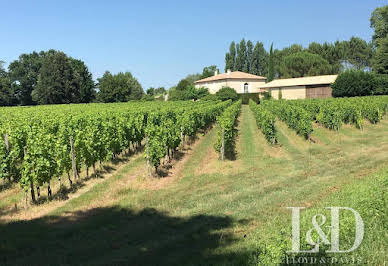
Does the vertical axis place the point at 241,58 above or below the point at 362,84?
above

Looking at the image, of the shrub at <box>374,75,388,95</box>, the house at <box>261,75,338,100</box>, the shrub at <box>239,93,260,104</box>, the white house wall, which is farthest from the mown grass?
the white house wall

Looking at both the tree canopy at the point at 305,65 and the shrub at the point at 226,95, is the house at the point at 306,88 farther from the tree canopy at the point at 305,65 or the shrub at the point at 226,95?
the tree canopy at the point at 305,65

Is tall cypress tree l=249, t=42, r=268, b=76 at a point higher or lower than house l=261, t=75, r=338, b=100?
higher

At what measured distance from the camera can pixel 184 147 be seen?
56.6ft

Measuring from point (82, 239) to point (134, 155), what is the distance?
30.1 feet

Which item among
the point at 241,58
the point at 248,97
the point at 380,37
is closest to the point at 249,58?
the point at 241,58

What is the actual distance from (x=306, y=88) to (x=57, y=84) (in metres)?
55.5

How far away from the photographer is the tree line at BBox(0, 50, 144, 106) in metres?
69.1

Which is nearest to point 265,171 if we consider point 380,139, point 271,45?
point 380,139

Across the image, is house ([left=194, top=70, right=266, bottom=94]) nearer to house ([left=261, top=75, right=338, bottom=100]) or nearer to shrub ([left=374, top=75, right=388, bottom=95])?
house ([left=261, top=75, right=338, bottom=100])

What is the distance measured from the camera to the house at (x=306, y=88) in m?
56.2

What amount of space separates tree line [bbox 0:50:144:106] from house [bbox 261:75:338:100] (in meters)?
39.8

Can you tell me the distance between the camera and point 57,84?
6800 cm

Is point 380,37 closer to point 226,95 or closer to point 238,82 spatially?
point 238,82
